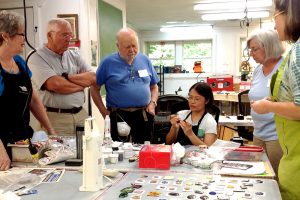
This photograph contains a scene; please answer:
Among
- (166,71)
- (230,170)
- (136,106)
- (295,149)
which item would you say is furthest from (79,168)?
(166,71)

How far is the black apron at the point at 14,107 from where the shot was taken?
2070 millimetres

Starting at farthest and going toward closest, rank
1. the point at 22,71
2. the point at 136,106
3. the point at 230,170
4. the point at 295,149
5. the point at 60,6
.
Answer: the point at 60,6 < the point at 136,106 < the point at 22,71 < the point at 230,170 < the point at 295,149

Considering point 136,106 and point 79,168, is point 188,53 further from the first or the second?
point 79,168

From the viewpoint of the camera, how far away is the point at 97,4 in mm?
4555

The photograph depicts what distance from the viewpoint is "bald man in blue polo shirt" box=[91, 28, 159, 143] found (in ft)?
9.99

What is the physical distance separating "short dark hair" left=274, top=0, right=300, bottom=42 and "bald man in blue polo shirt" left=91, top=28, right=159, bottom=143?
168cm

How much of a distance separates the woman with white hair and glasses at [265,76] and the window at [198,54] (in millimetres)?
Answer: 8284

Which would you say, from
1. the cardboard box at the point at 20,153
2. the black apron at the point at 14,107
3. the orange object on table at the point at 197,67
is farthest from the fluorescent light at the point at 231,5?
the cardboard box at the point at 20,153

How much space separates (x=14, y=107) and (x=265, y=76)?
177cm

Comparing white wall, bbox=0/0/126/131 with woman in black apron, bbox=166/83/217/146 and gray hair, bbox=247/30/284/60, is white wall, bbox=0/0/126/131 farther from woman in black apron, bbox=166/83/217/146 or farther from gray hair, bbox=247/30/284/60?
gray hair, bbox=247/30/284/60

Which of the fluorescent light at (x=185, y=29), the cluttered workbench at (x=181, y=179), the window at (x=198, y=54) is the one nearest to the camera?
the cluttered workbench at (x=181, y=179)

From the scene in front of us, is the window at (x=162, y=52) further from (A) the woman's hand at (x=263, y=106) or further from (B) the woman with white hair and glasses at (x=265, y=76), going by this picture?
(A) the woman's hand at (x=263, y=106)

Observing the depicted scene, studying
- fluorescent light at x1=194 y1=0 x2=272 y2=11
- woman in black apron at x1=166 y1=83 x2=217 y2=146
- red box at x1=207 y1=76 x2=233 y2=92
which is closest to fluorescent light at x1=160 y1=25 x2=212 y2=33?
fluorescent light at x1=194 y1=0 x2=272 y2=11

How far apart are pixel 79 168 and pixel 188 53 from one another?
962 cm
